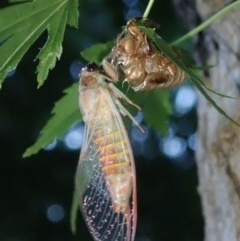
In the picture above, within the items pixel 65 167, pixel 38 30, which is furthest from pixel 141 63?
pixel 65 167

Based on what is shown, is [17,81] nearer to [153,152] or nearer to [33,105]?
[33,105]

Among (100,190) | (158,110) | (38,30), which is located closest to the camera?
(38,30)

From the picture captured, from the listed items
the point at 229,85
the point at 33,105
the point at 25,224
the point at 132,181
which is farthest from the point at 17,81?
the point at 132,181

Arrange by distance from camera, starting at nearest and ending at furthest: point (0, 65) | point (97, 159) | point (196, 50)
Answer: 1. point (0, 65)
2. point (97, 159)
3. point (196, 50)

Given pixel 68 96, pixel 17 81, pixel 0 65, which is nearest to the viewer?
pixel 0 65

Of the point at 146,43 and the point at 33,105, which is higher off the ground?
the point at 146,43

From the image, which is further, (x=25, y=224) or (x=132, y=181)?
(x=25, y=224)

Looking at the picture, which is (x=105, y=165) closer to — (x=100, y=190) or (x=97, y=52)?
(x=100, y=190)
